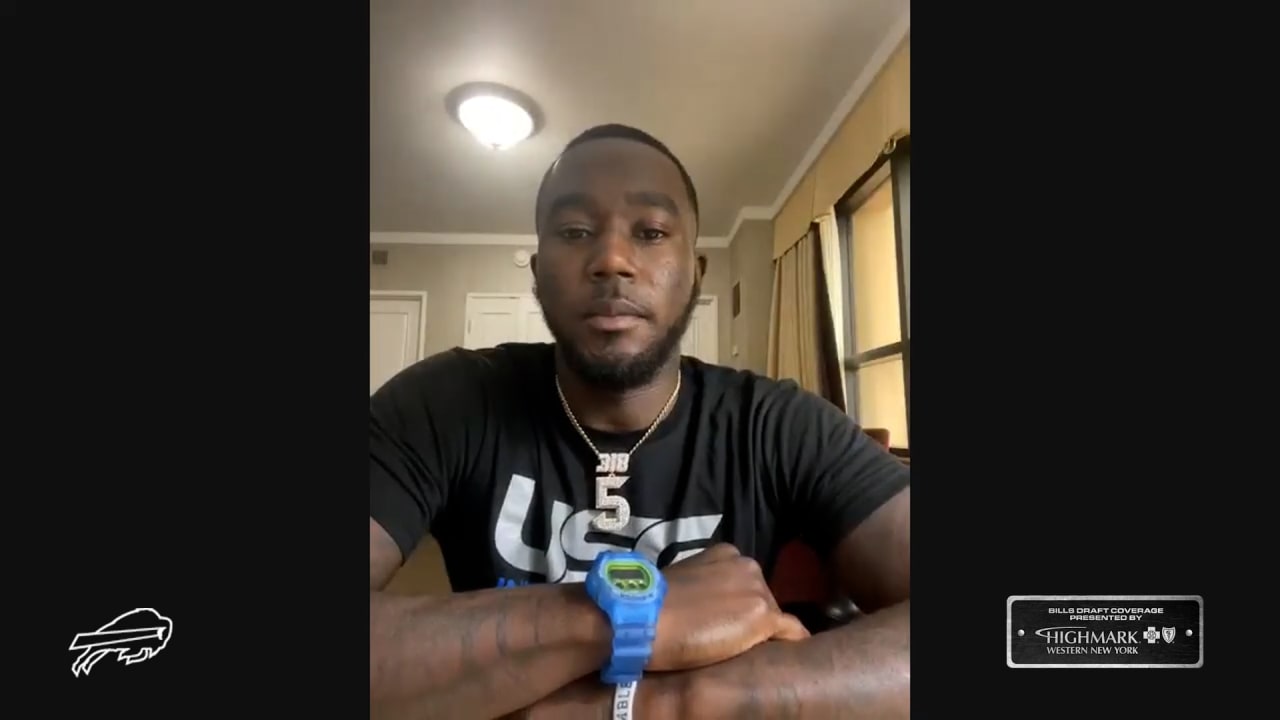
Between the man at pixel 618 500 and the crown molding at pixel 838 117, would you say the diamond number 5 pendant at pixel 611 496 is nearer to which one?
the man at pixel 618 500

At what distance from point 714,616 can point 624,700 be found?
A: 72 mm

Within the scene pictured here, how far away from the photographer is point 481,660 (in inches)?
12.4

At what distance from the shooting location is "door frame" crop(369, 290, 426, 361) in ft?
1.25

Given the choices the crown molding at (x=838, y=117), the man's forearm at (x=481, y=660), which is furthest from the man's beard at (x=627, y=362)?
the man's forearm at (x=481, y=660)

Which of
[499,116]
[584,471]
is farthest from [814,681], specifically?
[499,116]

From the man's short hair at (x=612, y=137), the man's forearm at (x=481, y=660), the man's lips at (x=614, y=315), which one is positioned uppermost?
the man's short hair at (x=612, y=137)

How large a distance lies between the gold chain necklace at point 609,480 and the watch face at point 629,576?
0.11 metres

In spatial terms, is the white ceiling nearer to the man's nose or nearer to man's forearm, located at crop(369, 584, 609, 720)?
the man's nose

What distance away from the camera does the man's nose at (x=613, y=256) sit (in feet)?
1.47

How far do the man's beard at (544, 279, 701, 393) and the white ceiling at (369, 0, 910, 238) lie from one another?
0.36 feet
